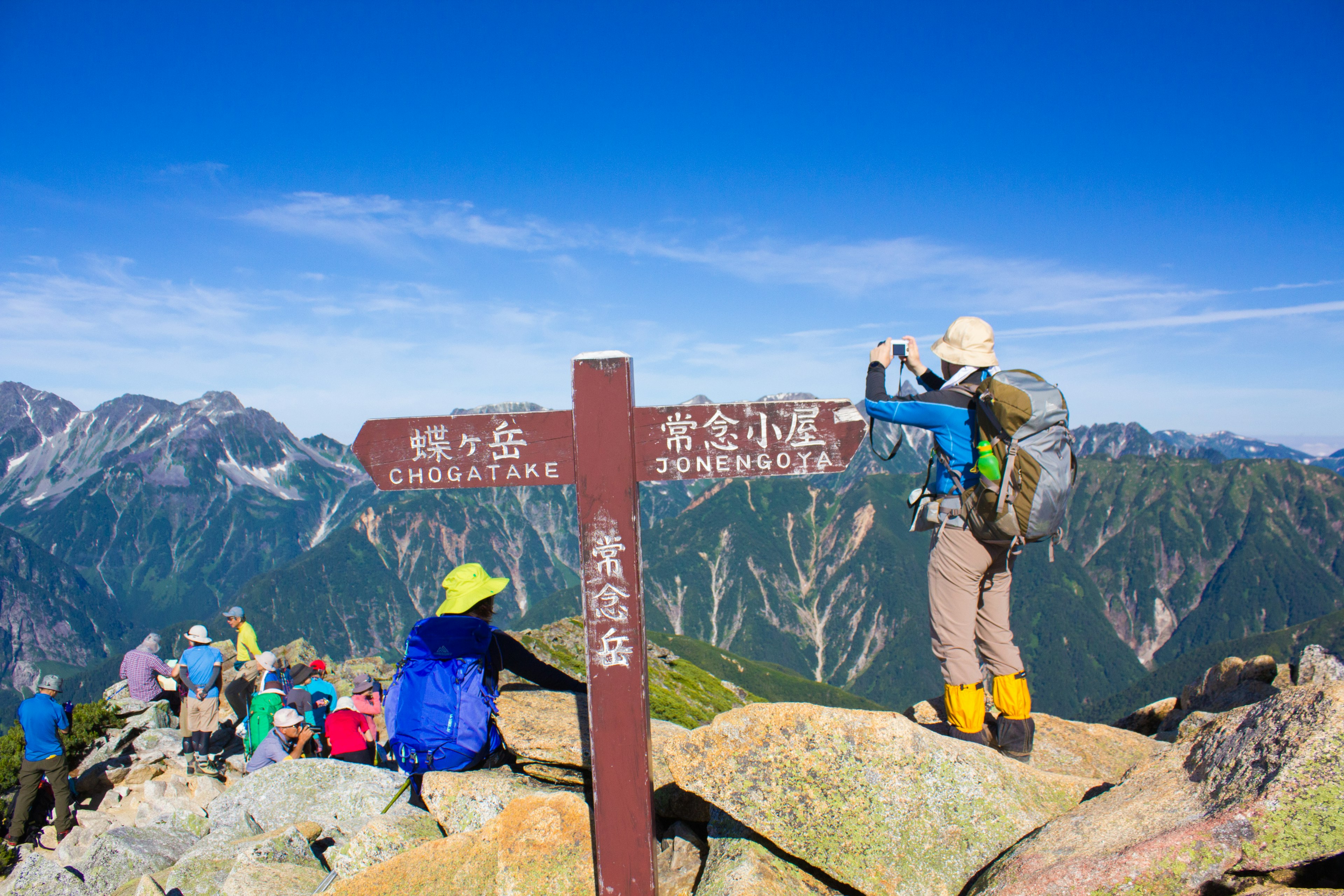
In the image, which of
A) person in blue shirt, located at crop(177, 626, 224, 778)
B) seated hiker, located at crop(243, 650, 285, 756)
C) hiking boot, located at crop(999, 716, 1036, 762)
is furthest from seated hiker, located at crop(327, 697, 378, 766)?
hiking boot, located at crop(999, 716, 1036, 762)

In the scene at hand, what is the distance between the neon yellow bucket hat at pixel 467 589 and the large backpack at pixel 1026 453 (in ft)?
16.9

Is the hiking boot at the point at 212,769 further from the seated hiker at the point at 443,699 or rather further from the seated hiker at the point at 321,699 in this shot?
the seated hiker at the point at 443,699

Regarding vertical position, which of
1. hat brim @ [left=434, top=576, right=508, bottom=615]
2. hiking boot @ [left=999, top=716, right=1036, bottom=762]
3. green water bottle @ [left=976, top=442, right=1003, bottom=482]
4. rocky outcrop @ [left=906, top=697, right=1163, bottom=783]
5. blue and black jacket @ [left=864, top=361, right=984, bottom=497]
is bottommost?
rocky outcrop @ [left=906, top=697, right=1163, bottom=783]

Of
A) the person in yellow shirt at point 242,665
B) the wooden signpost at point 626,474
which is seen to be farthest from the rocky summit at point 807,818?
the person in yellow shirt at point 242,665

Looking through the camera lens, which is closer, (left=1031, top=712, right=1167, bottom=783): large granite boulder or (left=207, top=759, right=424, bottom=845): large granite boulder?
(left=1031, top=712, right=1167, bottom=783): large granite boulder

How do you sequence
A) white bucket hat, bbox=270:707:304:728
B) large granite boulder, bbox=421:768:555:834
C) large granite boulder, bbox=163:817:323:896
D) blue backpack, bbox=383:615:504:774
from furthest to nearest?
white bucket hat, bbox=270:707:304:728, blue backpack, bbox=383:615:504:774, large granite boulder, bbox=421:768:555:834, large granite boulder, bbox=163:817:323:896

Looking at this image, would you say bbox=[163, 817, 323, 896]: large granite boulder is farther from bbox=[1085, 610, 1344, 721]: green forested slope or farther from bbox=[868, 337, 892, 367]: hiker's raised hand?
bbox=[1085, 610, 1344, 721]: green forested slope

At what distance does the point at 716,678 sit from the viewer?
4841 cm

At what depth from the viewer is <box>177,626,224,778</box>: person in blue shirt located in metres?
16.6

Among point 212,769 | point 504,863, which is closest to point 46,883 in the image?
point 504,863

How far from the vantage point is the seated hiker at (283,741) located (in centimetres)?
1356

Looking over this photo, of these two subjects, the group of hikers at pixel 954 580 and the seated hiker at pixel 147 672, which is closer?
the group of hikers at pixel 954 580

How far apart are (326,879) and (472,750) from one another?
1.70 meters

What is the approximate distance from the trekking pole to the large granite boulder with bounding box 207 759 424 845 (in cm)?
9
